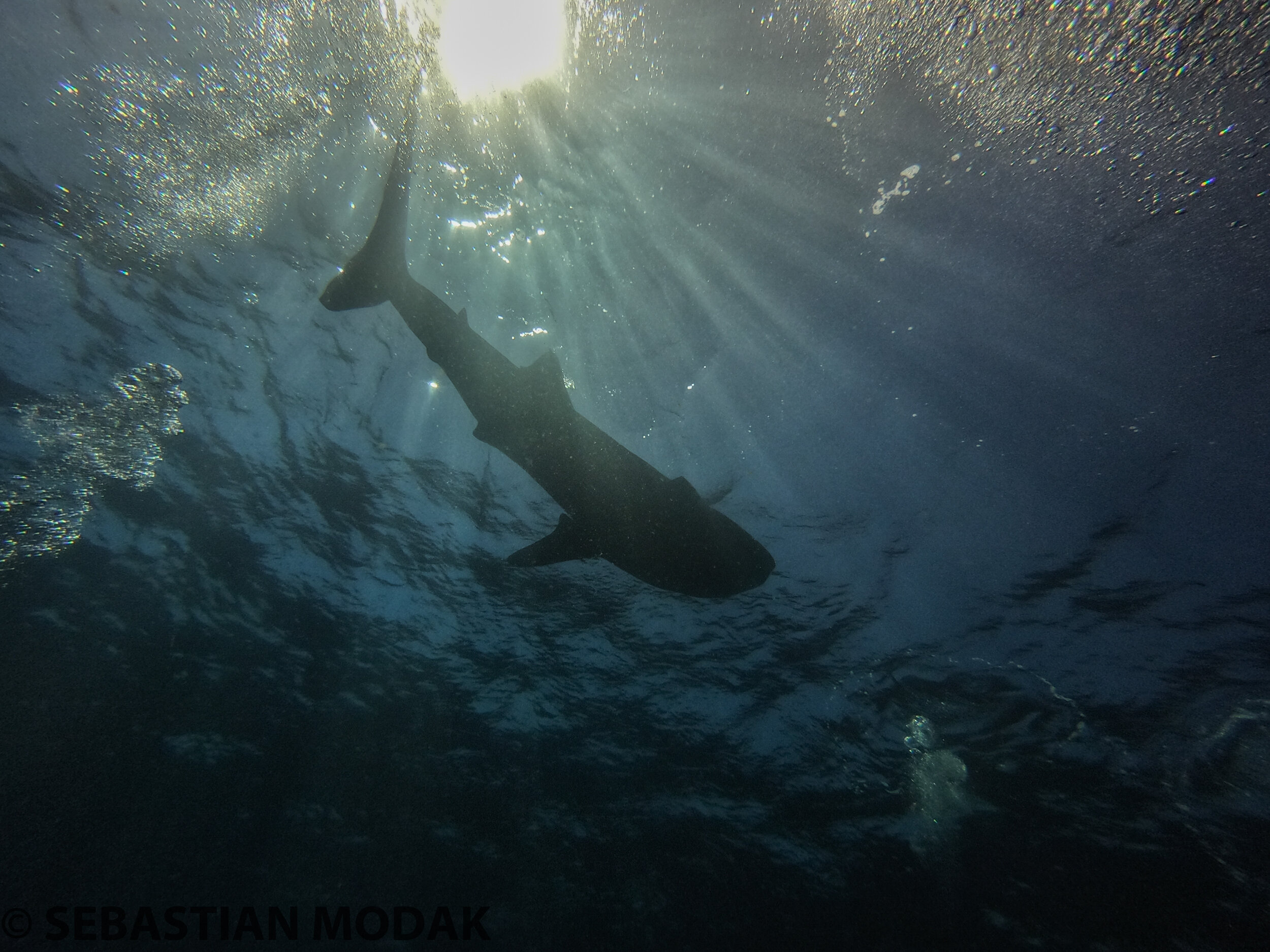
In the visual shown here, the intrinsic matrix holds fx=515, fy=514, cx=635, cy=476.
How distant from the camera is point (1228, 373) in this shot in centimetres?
629

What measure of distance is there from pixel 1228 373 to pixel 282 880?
24.9 m

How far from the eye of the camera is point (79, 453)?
11.6 meters

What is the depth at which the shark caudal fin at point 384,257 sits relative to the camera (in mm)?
6195

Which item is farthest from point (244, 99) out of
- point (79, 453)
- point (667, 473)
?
point (79, 453)

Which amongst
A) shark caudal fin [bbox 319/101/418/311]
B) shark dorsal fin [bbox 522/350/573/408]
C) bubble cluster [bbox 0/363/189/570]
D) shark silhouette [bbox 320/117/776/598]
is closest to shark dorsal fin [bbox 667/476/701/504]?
shark silhouette [bbox 320/117/776/598]

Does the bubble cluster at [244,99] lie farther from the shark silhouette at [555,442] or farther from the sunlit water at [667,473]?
the shark silhouette at [555,442]

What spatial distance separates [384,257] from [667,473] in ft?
18.6

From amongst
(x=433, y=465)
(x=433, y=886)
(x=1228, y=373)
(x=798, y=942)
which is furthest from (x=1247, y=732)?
(x=433, y=886)

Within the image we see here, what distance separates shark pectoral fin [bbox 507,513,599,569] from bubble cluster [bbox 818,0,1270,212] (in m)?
5.65

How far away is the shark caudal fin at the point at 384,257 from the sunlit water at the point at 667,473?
0.95 m

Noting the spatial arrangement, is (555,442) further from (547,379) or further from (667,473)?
(667,473)

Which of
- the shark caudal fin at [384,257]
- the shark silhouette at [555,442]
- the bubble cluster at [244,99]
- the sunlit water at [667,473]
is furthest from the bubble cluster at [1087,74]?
the shark caudal fin at [384,257]

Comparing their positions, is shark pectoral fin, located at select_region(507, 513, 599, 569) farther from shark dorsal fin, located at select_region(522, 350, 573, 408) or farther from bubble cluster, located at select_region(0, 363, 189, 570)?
bubble cluster, located at select_region(0, 363, 189, 570)

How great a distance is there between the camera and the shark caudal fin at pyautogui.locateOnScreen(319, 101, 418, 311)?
20.3ft
